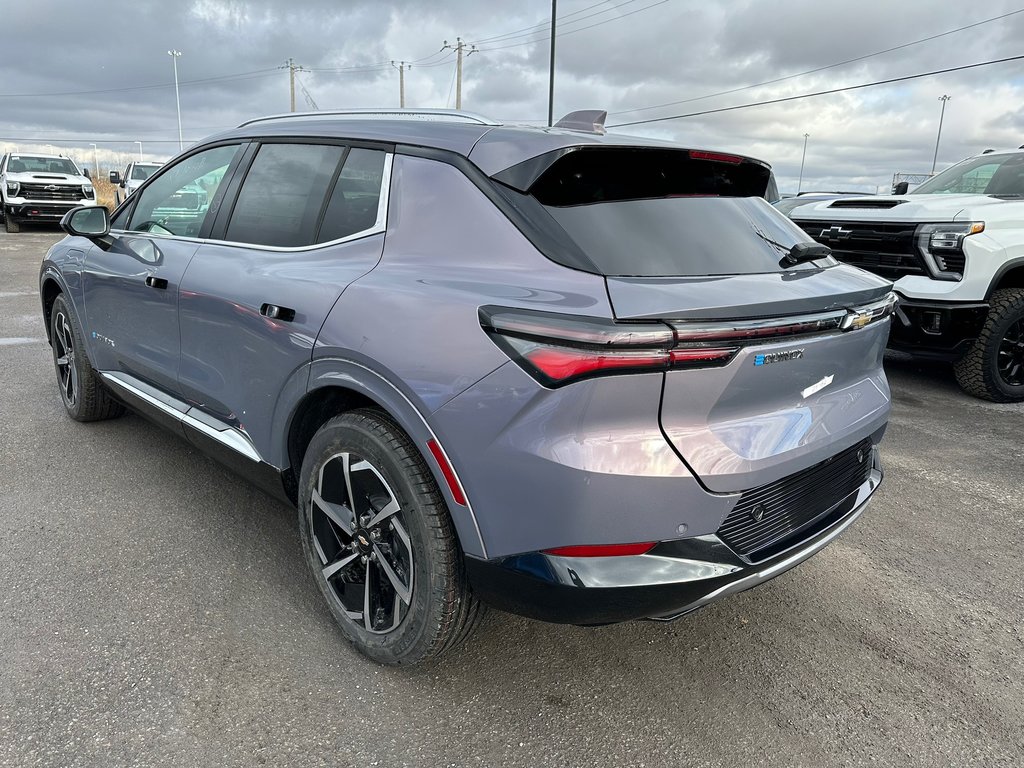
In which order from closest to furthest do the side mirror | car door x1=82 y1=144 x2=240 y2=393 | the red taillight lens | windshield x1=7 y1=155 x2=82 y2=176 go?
the red taillight lens → car door x1=82 y1=144 x2=240 y2=393 → the side mirror → windshield x1=7 y1=155 x2=82 y2=176

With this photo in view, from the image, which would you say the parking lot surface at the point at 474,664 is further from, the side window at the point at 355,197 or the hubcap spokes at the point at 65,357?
the side window at the point at 355,197

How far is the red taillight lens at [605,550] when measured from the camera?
6.07ft

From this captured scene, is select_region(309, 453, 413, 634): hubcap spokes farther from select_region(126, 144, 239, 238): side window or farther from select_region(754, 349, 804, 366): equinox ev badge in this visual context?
select_region(126, 144, 239, 238): side window

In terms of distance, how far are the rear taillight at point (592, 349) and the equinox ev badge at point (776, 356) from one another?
5.7 inches

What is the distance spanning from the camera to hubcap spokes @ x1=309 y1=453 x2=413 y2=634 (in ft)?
7.30

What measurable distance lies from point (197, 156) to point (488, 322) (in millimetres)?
2343

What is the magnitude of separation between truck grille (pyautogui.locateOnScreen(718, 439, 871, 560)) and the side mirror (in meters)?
3.43

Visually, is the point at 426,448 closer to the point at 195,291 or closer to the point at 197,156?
the point at 195,291

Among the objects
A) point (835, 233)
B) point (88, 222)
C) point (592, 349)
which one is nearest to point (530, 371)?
point (592, 349)

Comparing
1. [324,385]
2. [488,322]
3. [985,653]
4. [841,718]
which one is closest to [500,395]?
[488,322]

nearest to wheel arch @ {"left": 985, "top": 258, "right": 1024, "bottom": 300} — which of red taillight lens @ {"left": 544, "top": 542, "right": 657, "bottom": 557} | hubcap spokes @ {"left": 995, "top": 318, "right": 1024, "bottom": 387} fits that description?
hubcap spokes @ {"left": 995, "top": 318, "right": 1024, "bottom": 387}

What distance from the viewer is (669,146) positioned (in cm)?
231

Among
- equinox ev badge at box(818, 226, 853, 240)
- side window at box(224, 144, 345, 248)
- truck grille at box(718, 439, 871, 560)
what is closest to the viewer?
truck grille at box(718, 439, 871, 560)

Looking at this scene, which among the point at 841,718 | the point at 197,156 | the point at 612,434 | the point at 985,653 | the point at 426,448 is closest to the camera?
the point at 612,434
